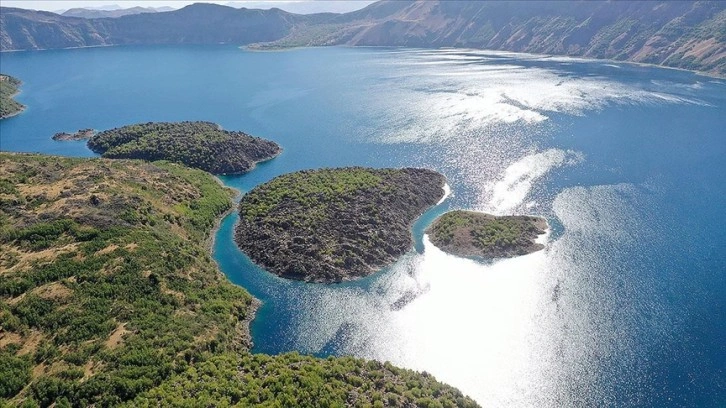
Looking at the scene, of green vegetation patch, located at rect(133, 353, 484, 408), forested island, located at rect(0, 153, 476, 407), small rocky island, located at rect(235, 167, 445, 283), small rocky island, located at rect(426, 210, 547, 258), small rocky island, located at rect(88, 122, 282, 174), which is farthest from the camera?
small rocky island, located at rect(88, 122, 282, 174)

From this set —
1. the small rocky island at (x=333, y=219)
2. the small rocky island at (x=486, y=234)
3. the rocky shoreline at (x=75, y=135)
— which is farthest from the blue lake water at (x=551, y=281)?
the rocky shoreline at (x=75, y=135)

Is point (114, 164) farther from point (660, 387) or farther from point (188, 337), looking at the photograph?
point (660, 387)

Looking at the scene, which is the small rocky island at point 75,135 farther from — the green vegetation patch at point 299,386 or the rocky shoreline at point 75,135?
the green vegetation patch at point 299,386

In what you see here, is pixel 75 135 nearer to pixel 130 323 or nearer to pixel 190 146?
pixel 190 146

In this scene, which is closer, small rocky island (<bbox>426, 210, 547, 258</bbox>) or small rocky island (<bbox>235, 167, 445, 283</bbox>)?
small rocky island (<bbox>235, 167, 445, 283</bbox>)

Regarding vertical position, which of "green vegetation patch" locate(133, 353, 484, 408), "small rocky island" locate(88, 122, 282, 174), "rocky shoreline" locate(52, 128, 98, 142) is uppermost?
"green vegetation patch" locate(133, 353, 484, 408)

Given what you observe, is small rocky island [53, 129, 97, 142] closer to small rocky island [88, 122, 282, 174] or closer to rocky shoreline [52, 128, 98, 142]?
rocky shoreline [52, 128, 98, 142]

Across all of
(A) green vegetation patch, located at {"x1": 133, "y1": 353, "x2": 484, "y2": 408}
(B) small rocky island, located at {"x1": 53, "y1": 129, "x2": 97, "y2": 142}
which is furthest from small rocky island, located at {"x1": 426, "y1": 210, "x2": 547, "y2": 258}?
(B) small rocky island, located at {"x1": 53, "y1": 129, "x2": 97, "y2": 142}

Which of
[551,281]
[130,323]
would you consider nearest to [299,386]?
[130,323]
